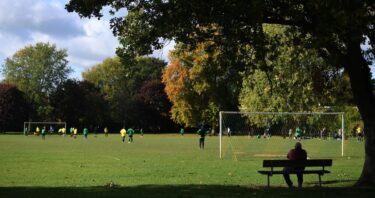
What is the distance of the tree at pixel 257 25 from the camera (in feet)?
37.7

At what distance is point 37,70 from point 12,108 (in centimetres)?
1201

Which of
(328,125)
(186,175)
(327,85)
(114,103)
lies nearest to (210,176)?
(186,175)

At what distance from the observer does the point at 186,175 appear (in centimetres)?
1944

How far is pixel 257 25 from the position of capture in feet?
43.5

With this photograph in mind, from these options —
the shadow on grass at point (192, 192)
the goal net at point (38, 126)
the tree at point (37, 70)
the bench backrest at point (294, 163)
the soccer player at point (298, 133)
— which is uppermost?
the tree at point (37, 70)

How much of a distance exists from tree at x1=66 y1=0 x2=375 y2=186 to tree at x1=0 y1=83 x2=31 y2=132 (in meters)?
84.0

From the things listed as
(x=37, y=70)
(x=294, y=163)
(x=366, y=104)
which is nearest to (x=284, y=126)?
(x=294, y=163)

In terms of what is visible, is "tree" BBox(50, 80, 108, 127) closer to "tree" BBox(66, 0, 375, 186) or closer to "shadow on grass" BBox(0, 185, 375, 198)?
"tree" BBox(66, 0, 375, 186)

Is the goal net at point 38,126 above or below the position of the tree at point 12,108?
below

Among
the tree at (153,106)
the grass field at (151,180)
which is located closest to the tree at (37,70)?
the tree at (153,106)

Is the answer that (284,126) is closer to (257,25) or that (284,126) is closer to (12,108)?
(257,25)

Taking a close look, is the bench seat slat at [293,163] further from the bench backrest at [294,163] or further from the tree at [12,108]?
the tree at [12,108]

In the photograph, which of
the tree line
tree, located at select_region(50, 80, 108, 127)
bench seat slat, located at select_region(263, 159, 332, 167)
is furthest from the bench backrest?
tree, located at select_region(50, 80, 108, 127)

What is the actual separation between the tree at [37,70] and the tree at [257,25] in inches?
3561
